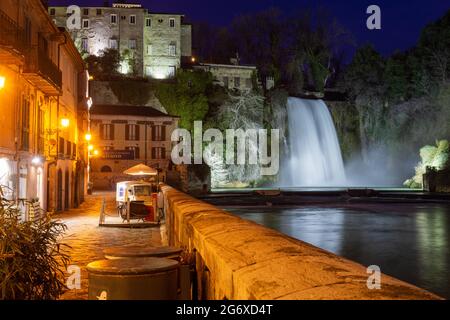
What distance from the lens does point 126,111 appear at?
6297 cm

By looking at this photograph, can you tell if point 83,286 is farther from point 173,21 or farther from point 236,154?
point 173,21

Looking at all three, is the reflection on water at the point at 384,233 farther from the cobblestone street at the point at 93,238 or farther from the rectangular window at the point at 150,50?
the rectangular window at the point at 150,50

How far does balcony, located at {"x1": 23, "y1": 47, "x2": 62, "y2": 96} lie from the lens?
1873 cm

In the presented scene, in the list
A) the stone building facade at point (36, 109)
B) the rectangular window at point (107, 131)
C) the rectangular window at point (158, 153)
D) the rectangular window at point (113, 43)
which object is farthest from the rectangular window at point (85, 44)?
the stone building facade at point (36, 109)

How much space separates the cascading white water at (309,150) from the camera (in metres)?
66.0

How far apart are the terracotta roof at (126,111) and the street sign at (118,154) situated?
4.52 metres

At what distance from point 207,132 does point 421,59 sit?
3045 cm

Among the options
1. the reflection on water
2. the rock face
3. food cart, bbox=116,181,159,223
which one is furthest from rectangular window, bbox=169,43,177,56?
food cart, bbox=116,181,159,223

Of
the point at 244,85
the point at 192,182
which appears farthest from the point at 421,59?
the point at 192,182

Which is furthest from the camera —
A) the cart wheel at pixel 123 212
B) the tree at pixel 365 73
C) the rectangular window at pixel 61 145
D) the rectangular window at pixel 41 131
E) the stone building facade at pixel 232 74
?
the stone building facade at pixel 232 74

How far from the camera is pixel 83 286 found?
344 inches

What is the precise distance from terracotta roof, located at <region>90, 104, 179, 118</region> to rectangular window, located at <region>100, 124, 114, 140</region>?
4.89 ft

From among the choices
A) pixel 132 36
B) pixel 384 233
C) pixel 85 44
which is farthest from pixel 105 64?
pixel 384 233

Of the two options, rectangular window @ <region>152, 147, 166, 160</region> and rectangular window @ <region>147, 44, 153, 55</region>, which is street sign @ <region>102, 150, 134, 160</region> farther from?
rectangular window @ <region>147, 44, 153, 55</region>
